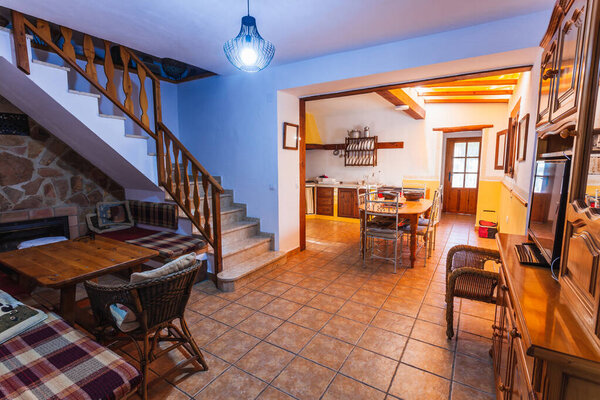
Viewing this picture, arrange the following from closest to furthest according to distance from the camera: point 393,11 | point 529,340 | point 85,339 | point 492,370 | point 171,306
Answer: point 529,340 < point 85,339 < point 171,306 < point 492,370 < point 393,11

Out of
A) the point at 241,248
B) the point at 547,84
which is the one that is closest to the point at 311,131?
the point at 241,248

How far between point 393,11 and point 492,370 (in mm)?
2758

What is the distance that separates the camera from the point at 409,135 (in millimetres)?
6438

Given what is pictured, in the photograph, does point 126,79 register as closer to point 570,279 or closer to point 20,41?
point 20,41

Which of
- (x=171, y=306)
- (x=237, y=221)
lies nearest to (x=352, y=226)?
(x=237, y=221)

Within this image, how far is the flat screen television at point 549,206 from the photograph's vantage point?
1.40 m

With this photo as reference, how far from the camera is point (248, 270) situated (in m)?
3.38

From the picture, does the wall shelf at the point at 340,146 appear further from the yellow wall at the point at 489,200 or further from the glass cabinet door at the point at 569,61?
the glass cabinet door at the point at 569,61

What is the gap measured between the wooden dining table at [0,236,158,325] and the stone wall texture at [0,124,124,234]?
4.88 feet

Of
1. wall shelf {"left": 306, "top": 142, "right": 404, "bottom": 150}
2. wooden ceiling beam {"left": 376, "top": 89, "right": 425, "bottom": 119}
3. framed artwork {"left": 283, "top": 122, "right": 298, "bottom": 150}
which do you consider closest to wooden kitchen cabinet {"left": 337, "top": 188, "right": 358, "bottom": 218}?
wall shelf {"left": 306, "top": 142, "right": 404, "bottom": 150}

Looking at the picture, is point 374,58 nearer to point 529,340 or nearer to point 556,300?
point 556,300

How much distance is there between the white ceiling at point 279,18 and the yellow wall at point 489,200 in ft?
13.0

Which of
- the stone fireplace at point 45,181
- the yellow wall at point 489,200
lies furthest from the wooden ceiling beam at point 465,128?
the stone fireplace at point 45,181

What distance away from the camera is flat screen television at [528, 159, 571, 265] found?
1.40 m
